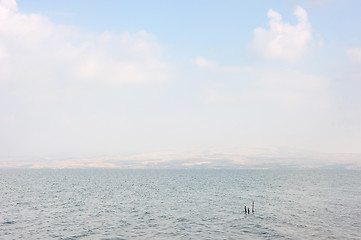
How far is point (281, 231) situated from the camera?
4956 cm

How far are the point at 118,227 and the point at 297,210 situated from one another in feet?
137

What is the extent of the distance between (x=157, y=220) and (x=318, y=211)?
3724cm

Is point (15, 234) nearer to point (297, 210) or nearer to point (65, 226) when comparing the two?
point (65, 226)

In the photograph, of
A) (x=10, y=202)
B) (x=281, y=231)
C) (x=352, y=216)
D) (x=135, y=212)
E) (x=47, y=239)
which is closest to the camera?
(x=47, y=239)

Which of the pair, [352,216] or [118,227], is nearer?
[118,227]

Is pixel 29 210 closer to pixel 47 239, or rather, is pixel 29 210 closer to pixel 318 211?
pixel 47 239

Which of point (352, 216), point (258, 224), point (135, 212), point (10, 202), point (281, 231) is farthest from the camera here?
point (10, 202)

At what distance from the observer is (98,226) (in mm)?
52062

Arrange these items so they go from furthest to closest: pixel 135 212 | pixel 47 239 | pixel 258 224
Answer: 1. pixel 135 212
2. pixel 258 224
3. pixel 47 239

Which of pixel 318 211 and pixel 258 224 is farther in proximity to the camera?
pixel 318 211

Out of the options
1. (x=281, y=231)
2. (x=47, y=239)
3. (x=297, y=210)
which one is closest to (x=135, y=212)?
(x=47, y=239)

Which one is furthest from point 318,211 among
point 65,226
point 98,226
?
point 65,226

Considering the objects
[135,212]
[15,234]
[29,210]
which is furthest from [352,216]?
[29,210]

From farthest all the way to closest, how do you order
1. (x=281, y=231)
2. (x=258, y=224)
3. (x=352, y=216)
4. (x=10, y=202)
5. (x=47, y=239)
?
(x=10, y=202) < (x=352, y=216) < (x=258, y=224) < (x=281, y=231) < (x=47, y=239)
